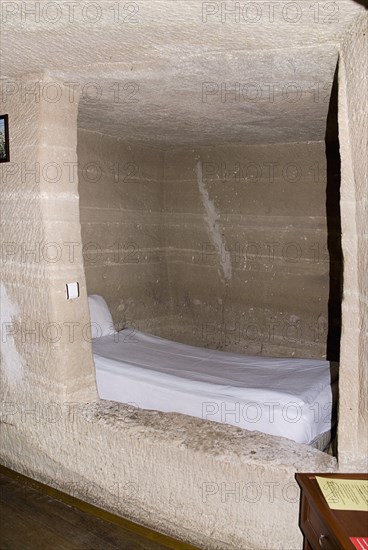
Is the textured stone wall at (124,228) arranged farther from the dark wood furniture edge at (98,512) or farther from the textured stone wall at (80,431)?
the dark wood furniture edge at (98,512)

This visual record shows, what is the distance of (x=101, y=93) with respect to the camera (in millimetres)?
3004

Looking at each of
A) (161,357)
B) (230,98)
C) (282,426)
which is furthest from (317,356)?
(230,98)

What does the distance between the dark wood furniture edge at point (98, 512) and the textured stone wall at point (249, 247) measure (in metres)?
2.67

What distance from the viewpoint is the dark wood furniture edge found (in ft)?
8.03

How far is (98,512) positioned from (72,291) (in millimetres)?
1171

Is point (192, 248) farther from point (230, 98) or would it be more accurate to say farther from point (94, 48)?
point (94, 48)

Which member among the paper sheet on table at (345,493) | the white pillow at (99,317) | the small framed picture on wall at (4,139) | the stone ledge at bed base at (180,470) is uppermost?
the small framed picture on wall at (4,139)

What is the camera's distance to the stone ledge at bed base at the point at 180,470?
2230mm

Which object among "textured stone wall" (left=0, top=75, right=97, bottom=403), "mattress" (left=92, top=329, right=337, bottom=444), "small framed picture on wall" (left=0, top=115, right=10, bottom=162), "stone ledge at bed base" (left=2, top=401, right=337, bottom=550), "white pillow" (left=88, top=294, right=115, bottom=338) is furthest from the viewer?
"white pillow" (left=88, top=294, right=115, bottom=338)

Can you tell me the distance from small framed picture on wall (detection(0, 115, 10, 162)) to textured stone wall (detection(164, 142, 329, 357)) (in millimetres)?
2587

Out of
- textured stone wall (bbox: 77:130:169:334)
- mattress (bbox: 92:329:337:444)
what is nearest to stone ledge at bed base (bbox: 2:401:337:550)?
mattress (bbox: 92:329:337:444)

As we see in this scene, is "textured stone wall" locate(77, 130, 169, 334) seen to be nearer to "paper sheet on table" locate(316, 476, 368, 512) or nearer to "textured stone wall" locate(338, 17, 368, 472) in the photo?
"textured stone wall" locate(338, 17, 368, 472)

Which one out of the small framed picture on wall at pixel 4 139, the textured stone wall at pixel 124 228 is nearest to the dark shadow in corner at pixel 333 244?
the textured stone wall at pixel 124 228

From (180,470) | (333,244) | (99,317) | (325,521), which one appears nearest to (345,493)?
(325,521)
